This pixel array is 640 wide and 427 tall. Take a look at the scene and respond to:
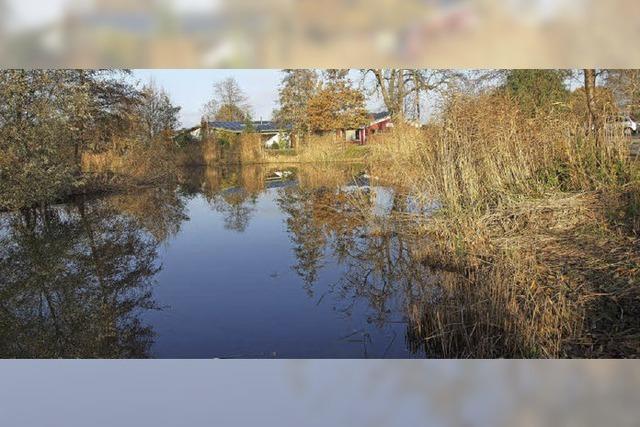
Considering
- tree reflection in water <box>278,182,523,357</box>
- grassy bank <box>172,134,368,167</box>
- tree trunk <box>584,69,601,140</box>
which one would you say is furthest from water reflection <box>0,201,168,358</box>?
grassy bank <box>172,134,368,167</box>

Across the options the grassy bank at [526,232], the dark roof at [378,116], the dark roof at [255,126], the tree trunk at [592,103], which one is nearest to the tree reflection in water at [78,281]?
the grassy bank at [526,232]

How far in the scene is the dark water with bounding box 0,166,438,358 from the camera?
153 inches

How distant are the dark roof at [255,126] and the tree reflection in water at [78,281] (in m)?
11.0

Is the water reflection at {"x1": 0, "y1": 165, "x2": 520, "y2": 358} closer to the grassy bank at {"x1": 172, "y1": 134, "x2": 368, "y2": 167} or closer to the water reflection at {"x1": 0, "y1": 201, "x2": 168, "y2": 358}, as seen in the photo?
the water reflection at {"x1": 0, "y1": 201, "x2": 168, "y2": 358}

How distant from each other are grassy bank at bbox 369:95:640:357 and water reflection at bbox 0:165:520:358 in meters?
0.17

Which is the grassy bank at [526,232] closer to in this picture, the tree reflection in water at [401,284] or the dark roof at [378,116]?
the tree reflection in water at [401,284]

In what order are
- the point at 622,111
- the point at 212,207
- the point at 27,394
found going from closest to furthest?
the point at 27,394 → the point at 622,111 → the point at 212,207

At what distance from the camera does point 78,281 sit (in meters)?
5.60

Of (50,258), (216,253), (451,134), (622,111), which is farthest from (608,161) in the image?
(50,258)

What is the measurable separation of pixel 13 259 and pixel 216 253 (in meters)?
2.47

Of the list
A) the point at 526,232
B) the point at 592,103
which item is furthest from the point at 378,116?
the point at 526,232

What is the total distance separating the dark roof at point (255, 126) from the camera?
68.2 feet

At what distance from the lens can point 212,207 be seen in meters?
11.1
